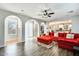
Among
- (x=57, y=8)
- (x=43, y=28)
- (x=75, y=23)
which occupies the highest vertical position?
(x=57, y=8)

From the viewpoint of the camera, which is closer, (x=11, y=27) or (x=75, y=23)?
(x=75, y=23)

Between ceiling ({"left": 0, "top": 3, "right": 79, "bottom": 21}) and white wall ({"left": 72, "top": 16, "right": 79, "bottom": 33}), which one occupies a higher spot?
ceiling ({"left": 0, "top": 3, "right": 79, "bottom": 21})

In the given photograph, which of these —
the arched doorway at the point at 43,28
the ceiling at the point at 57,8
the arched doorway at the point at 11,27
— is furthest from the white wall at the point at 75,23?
the arched doorway at the point at 11,27

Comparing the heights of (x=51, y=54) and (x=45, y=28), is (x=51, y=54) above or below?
below

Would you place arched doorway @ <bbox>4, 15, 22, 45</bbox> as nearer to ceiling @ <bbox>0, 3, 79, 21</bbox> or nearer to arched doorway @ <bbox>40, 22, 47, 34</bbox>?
ceiling @ <bbox>0, 3, 79, 21</bbox>

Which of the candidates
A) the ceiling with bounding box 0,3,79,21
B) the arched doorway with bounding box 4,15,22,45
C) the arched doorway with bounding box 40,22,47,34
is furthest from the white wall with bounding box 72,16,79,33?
the arched doorway with bounding box 4,15,22,45

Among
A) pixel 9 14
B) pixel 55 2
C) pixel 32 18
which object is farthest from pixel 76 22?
pixel 9 14

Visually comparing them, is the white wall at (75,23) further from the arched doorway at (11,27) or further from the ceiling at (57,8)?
the arched doorway at (11,27)

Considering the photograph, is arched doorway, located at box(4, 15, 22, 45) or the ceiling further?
arched doorway, located at box(4, 15, 22, 45)

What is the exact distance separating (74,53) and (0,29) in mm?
2974

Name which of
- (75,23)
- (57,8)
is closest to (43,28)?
(57,8)

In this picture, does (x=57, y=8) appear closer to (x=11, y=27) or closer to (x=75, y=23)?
(x=75, y=23)

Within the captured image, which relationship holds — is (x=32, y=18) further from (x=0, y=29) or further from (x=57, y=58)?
(x=57, y=58)

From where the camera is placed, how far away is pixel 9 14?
12.7 ft
